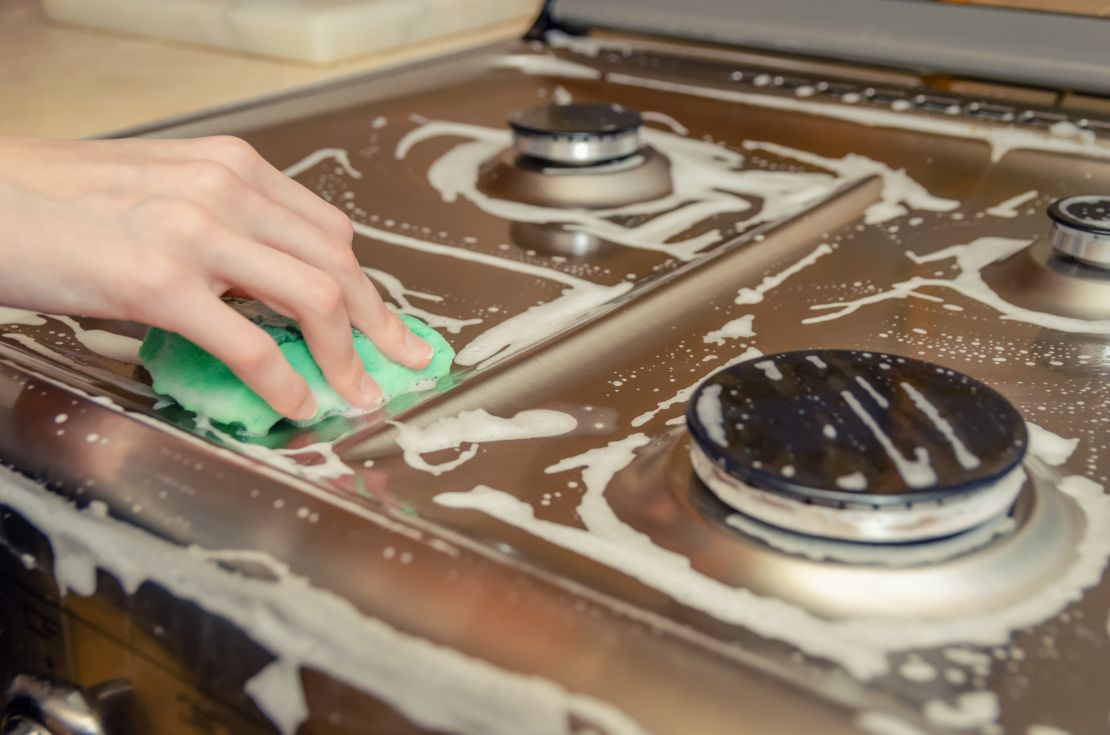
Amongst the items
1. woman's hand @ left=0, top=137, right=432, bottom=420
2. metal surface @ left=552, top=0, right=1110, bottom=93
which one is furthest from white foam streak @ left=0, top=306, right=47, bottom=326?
metal surface @ left=552, top=0, right=1110, bottom=93

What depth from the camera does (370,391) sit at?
0.53 meters

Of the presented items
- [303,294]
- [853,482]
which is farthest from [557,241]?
[853,482]

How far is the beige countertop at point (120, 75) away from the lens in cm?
99

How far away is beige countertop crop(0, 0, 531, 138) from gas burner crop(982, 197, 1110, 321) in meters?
0.69

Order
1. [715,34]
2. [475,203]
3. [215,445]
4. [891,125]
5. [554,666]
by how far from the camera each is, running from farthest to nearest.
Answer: [715,34] → [891,125] → [475,203] → [215,445] → [554,666]

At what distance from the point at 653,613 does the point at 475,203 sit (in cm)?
48

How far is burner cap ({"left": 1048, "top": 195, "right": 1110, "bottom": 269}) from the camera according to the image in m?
0.65

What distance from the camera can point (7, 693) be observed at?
52 cm

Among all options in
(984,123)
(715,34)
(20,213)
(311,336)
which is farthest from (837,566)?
(715,34)

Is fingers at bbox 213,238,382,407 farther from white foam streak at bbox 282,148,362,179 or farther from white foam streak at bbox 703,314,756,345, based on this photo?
white foam streak at bbox 282,148,362,179

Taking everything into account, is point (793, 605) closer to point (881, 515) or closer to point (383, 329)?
point (881, 515)

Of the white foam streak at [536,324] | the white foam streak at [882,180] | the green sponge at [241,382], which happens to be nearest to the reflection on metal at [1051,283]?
the white foam streak at [882,180]

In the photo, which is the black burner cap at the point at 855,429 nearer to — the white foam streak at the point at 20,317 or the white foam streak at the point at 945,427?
the white foam streak at the point at 945,427

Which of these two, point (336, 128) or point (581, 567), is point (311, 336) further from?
point (336, 128)
